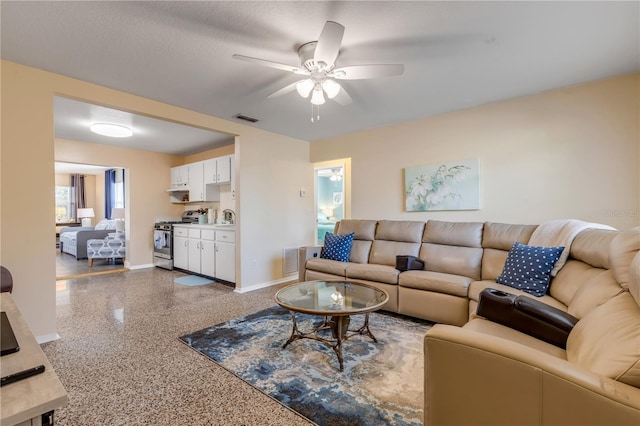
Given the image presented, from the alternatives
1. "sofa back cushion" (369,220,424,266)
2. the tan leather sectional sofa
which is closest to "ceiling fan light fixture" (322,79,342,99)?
the tan leather sectional sofa

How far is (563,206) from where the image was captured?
9.82 feet

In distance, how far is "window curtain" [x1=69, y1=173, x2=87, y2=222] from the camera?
927cm

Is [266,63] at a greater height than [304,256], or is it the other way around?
[266,63]

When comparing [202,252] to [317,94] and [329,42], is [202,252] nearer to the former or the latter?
[317,94]

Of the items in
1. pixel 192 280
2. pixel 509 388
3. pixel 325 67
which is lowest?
pixel 192 280

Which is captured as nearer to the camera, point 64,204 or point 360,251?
point 360,251

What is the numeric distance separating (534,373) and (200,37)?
2.74 metres

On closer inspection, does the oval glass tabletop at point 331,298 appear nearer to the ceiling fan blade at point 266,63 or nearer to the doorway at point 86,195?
the ceiling fan blade at point 266,63

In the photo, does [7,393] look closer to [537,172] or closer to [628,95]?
[537,172]

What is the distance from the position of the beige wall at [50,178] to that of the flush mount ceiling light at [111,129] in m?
1.43

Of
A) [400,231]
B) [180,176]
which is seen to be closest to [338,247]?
[400,231]

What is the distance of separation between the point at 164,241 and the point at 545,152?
6.40 metres

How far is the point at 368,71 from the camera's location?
6.83 ft

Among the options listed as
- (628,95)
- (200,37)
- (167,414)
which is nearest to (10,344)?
(167,414)
